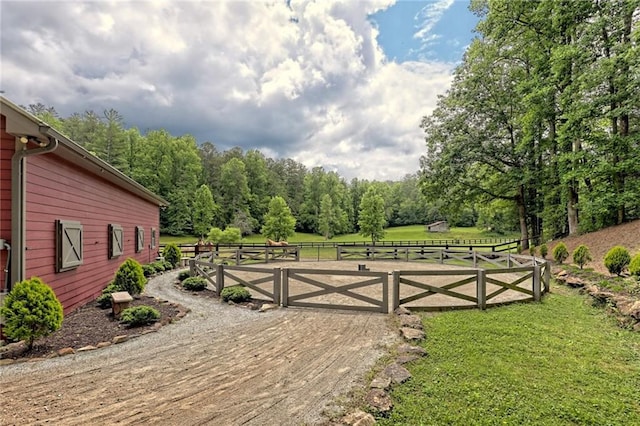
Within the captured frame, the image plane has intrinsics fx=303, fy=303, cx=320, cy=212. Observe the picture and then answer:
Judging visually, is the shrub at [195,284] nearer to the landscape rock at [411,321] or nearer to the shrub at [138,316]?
the shrub at [138,316]

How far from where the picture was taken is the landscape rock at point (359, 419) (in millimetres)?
2767

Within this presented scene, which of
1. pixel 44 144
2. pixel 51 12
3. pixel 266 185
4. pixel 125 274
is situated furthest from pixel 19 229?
pixel 266 185

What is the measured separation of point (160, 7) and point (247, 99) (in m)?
9.50

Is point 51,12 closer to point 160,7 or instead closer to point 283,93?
point 160,7

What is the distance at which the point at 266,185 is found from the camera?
185 feet

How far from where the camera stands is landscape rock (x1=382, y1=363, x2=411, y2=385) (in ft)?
11.7

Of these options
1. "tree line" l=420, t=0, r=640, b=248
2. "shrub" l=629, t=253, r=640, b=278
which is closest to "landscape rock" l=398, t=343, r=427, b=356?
"shrub" l=629, t=253, r=640, b=278

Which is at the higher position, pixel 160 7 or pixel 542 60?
pixel 542 60

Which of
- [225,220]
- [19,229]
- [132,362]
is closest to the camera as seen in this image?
[132,362]

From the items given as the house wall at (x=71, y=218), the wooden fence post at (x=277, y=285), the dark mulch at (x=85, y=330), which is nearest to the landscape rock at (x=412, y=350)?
the wooden fence post at (x=277, y=285)

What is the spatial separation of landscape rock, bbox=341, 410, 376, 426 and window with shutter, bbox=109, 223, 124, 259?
9.86m

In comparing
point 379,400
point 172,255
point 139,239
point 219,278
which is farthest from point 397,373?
point 172,255

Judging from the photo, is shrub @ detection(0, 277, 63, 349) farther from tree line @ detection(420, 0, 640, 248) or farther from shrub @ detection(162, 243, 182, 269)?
tree line @ detection(420, 0, 640, 248)

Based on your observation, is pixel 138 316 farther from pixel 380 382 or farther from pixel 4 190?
pixel 380 382
